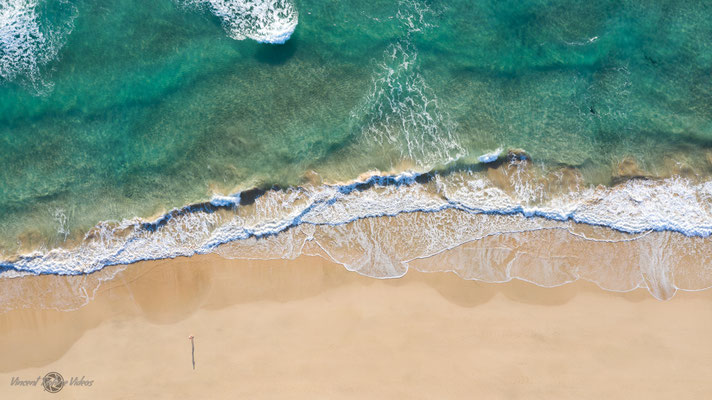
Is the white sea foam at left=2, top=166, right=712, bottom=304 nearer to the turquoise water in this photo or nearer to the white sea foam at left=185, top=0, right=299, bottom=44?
the turquoise water

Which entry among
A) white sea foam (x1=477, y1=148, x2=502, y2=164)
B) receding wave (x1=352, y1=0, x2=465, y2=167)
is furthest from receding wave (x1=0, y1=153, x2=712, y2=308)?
receding wave (x1=352, y1=0, x2=465, y2=167)

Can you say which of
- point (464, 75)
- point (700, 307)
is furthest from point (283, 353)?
point (700, 307)

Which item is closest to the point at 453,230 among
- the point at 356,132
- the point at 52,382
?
the point at 356,132

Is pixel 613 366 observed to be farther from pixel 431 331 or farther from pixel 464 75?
pixel 464 75

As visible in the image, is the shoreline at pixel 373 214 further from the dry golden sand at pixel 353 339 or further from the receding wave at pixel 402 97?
the receding wave at pixel 402 97

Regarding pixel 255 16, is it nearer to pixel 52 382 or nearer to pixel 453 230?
pixel 453 230
